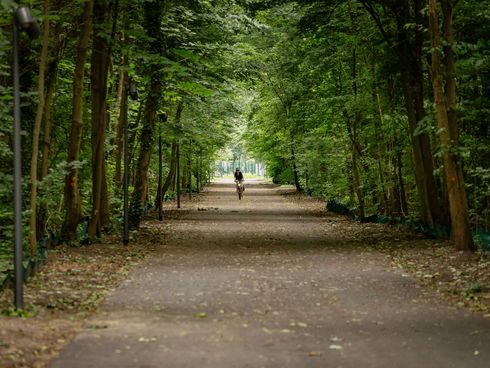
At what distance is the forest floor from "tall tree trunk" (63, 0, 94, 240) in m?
0.66

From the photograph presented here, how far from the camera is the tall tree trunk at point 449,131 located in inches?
553

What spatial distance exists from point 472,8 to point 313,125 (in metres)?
13.7

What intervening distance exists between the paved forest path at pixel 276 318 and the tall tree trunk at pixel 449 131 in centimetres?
167

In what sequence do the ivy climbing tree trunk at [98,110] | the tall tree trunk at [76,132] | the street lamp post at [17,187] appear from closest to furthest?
the street lamp post at [17,187], the tall tree trunk at [76,132], the ivy climbing tree trunk at [98,110]

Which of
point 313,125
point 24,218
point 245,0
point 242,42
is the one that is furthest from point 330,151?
point 24,218

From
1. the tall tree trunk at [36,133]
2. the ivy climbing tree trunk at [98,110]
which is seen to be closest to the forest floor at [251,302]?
the tall tree trunk at [36,133]

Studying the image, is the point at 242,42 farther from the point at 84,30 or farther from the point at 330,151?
the point at 84,30

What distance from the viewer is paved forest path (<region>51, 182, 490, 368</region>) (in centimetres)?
698

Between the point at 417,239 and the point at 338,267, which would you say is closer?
the point at 338,267

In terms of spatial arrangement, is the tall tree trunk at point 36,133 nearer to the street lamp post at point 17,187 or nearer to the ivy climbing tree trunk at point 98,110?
the street lamp post at point 17,187

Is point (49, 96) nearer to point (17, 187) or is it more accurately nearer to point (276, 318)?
point (17, 187)

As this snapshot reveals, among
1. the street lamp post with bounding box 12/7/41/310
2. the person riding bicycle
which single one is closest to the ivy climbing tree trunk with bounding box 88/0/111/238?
the street lamp post with bounding box 12/7/41/310

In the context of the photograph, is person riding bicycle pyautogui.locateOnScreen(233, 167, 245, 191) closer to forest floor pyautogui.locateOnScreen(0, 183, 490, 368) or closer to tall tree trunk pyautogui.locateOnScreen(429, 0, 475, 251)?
forest floor pyautogui.locateOnScreen(0, 183, 490, 368)

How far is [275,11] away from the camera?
2419 cm
